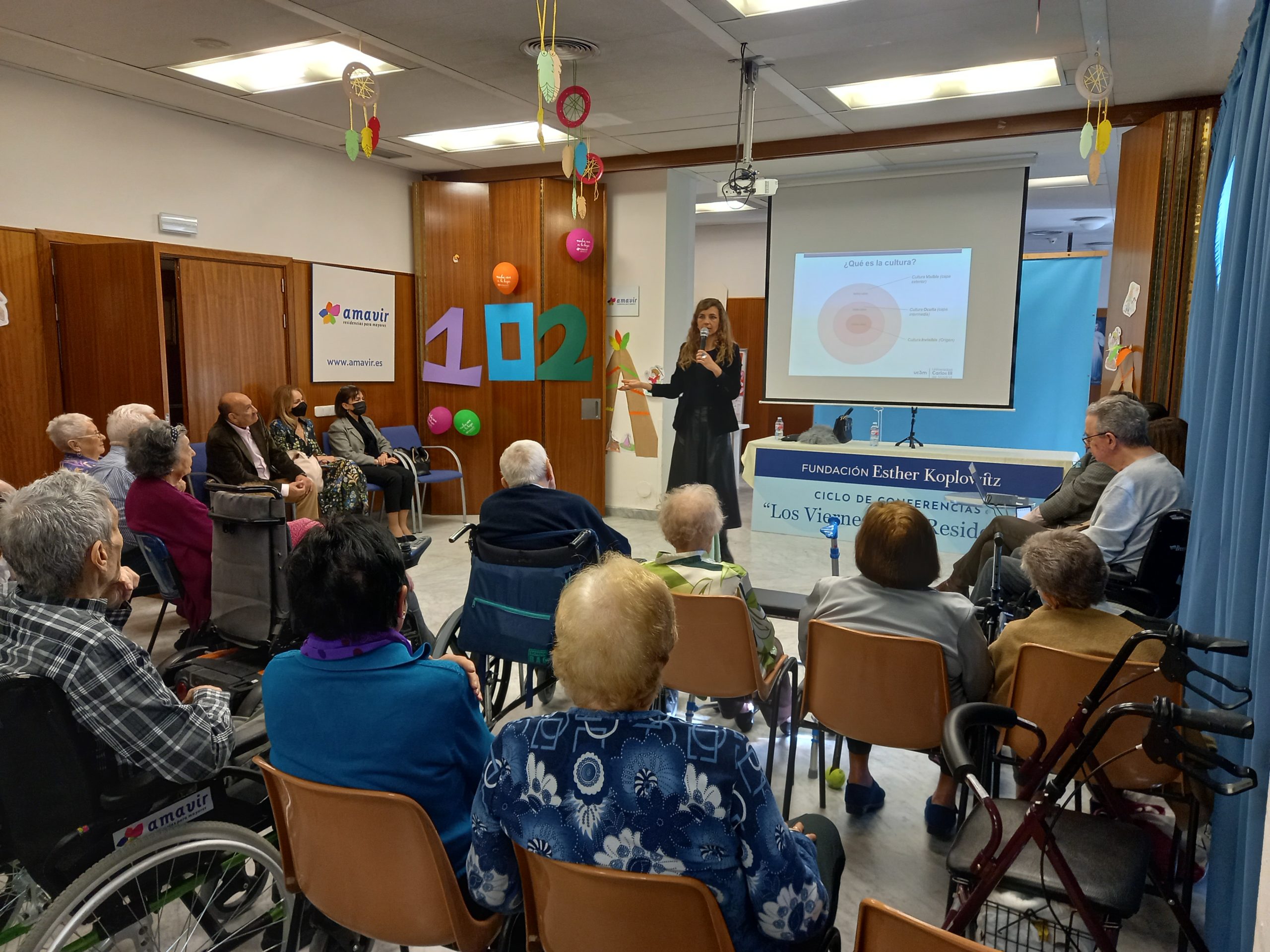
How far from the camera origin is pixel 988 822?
1.72m

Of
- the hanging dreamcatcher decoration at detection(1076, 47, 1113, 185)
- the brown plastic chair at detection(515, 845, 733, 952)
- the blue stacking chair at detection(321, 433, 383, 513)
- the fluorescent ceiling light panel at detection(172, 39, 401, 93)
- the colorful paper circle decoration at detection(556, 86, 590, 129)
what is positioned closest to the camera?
the brown plastic chair at detection(515, 845, 733, 952)

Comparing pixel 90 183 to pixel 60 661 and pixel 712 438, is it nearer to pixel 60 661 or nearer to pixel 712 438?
pixel 712 438

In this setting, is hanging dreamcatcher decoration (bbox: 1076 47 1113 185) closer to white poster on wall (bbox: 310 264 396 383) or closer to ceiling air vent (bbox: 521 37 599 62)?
ceiling air vent (bbox: 521 37 599 62)

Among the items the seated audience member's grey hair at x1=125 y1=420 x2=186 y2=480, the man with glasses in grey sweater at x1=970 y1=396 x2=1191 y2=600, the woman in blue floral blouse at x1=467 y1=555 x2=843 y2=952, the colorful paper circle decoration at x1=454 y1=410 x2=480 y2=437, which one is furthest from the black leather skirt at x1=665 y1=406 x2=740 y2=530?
the woman in blue floral blouse at x1=467 y1=555 x2=843 y2=952

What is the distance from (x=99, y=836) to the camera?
5.07ft

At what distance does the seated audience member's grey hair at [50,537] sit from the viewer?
159cm

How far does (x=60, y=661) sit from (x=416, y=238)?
6.46m

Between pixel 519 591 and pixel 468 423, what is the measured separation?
480cm

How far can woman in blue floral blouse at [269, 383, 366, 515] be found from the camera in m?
5.77

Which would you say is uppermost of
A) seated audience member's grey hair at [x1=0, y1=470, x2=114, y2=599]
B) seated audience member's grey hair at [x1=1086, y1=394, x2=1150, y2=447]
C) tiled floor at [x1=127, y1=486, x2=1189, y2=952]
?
seated audience member's grey hair at [x1=1086, y1=394, x2=1150, y2=447]

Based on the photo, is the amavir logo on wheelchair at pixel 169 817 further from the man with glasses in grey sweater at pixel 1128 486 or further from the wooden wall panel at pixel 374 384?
the wooden wall panel at pixel 374 384

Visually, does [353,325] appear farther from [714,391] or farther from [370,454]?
[714,391]

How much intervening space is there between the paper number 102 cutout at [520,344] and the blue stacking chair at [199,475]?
236cm

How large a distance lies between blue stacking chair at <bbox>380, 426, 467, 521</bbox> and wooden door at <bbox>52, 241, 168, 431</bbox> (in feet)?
6.82
